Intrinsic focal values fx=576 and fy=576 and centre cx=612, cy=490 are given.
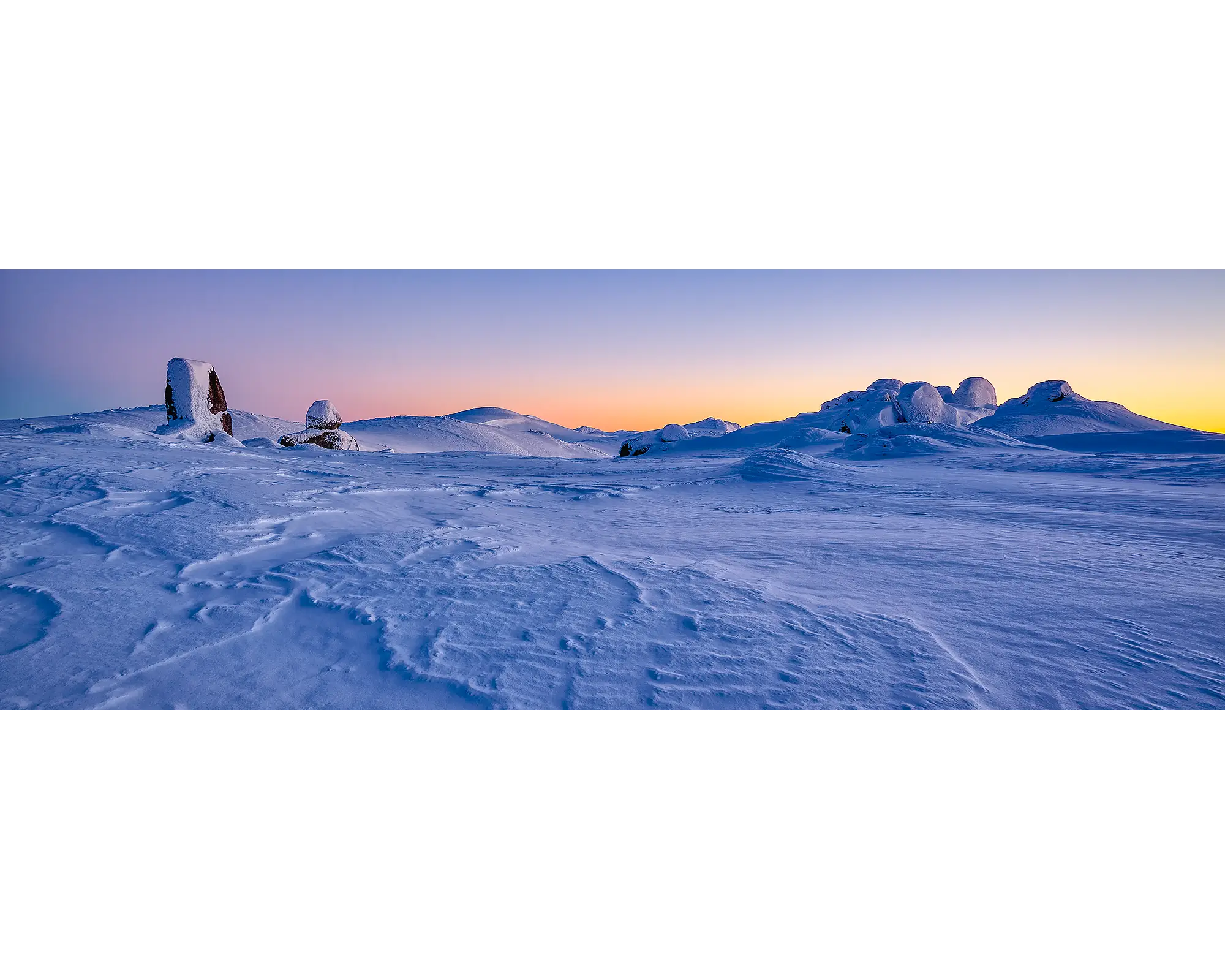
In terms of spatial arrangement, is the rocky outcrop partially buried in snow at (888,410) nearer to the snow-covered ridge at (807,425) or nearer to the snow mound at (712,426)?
the snow-covered ridge at (807,425)

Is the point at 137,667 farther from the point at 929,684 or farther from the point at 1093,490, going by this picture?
the point at 1093,490

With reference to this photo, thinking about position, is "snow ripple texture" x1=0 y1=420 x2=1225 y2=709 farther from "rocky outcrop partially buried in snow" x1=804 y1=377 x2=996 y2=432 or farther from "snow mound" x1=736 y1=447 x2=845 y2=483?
"rocky outcrop partially buried in snow" x1=804 y1=377 x2=996 y2=432

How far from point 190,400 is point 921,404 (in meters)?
17.8

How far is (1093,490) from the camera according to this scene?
5.76 m

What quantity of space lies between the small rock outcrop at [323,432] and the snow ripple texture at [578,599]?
7668mm

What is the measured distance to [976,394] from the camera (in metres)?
24.7

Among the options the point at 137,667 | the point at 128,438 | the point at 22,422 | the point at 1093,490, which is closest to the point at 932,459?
the point at 1093,490

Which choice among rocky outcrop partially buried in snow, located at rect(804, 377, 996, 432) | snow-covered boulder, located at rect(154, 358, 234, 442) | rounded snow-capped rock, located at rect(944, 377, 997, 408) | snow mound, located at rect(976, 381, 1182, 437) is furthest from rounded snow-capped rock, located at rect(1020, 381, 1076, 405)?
snow-covered boulder, located at rect(154, 358, 234, 442)

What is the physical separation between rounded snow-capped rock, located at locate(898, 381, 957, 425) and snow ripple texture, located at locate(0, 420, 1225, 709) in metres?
12.4

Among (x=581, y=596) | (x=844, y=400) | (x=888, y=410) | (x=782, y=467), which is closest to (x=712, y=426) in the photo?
(x=844, y=400)

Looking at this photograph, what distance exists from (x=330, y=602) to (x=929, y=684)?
7.99 ft

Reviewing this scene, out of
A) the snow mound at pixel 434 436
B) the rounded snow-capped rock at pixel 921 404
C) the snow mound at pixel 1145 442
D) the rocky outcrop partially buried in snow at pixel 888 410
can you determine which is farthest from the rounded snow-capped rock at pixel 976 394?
the snow mound at pixel 434 436

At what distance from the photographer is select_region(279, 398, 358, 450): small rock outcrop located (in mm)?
12672

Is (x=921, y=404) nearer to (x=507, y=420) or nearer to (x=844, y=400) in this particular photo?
(x=844, y=400)
